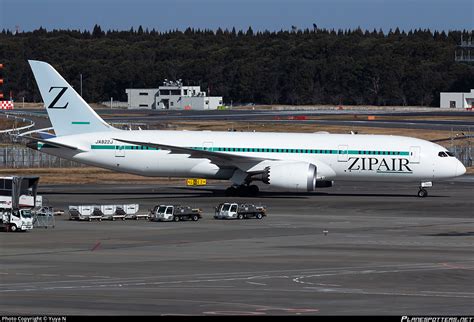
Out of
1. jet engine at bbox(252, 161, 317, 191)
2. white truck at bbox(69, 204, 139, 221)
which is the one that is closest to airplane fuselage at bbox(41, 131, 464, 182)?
jet engine at bbox(252, 161, 317, 191)

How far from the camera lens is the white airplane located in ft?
240

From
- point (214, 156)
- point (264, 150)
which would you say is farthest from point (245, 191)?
point (214, 156)

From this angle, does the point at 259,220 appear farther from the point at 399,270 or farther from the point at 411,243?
the point at 399,270

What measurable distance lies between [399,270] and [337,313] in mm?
11055

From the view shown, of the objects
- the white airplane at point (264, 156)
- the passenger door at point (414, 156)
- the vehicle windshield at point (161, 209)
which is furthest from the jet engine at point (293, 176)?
the vehicle windshield at point (161, 209)

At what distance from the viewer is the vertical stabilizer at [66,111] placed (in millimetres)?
77688

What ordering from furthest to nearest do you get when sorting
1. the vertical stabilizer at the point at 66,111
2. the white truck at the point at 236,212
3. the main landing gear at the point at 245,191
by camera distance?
1. the vertical stabilizer at the point at 66,111
2. the main landing gear at the point at 245,191
3. the white truck at the point at 236,212

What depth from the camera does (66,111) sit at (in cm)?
7794

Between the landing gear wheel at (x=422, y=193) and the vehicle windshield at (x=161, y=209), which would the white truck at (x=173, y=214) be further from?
the landing gear wheel at (x=422, y=193)

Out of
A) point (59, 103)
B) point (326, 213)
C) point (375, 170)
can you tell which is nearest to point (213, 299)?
point (326, 213)

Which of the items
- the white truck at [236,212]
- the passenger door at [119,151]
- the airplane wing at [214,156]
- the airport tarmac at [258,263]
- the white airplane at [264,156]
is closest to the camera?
the airport tarmac at [258,263]

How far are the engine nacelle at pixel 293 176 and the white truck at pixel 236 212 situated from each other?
10.7 m

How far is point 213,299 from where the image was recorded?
102ft

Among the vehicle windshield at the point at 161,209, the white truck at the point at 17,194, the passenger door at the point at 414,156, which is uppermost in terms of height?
the passenger door at the point at 414,156
